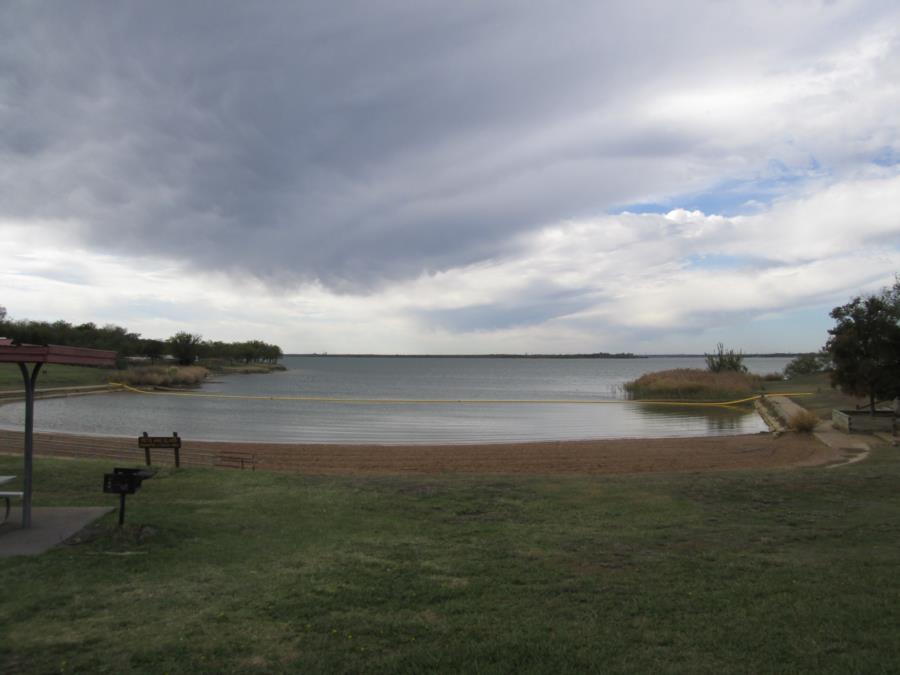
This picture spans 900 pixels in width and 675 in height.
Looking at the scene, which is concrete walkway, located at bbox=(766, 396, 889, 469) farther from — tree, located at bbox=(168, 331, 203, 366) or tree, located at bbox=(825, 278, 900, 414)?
tree, located at bbox=(168, 331, 203, 366)

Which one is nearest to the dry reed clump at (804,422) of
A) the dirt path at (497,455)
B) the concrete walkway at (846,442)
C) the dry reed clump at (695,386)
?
the concrete walkway at (846,442)

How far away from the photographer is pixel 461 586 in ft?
18.7

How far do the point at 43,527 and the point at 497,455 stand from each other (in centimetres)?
1385

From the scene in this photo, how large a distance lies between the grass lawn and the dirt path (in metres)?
6.60

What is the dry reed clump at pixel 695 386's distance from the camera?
166ft

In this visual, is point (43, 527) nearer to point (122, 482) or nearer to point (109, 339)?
point (122, 482)

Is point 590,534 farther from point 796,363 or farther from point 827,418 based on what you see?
point 796,363

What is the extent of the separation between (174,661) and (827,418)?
29.7 metres

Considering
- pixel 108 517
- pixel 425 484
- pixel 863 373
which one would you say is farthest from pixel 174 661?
pixel 863 373

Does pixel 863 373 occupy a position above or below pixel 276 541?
above

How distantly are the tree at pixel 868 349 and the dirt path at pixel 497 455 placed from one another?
2.67 m

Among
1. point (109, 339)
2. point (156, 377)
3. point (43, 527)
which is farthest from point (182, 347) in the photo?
point (43, 527)

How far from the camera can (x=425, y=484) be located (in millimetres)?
11266

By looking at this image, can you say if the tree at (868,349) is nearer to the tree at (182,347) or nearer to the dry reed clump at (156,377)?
the dry reed clump at (156,377)
